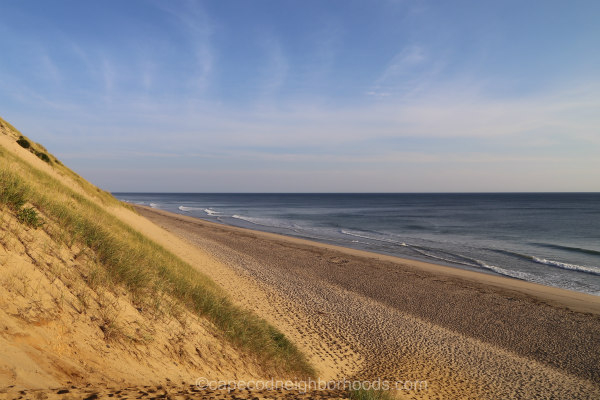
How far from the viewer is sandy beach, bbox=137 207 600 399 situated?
909cm

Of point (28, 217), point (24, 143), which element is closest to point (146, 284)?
point (28, 217)

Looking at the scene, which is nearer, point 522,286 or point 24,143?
point 522,286

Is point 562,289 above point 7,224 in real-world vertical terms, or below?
below

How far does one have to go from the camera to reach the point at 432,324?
13.1 metres

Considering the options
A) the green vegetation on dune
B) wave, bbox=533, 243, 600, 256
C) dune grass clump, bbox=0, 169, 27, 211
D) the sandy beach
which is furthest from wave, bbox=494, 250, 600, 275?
dune grass clump, bbox=0, 169, 27, 211

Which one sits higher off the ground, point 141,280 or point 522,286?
point 141,280

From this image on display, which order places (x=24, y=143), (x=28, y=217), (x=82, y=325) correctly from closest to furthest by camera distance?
(x=82, y=325)
(x=28, y=217)
(x=24, y=143)

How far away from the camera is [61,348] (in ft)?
14.1

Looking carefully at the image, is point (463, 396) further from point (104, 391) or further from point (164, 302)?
point (104, 391)

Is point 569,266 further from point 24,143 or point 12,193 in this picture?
point 24,143

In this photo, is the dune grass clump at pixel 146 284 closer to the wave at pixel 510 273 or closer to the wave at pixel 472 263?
the wave at pixel 510 273

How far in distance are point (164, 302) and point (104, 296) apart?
1.31 m

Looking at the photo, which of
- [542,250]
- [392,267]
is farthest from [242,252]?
[542,250]

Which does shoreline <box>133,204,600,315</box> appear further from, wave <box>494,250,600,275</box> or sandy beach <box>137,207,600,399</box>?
wave <box>494,250,600,275</box>
